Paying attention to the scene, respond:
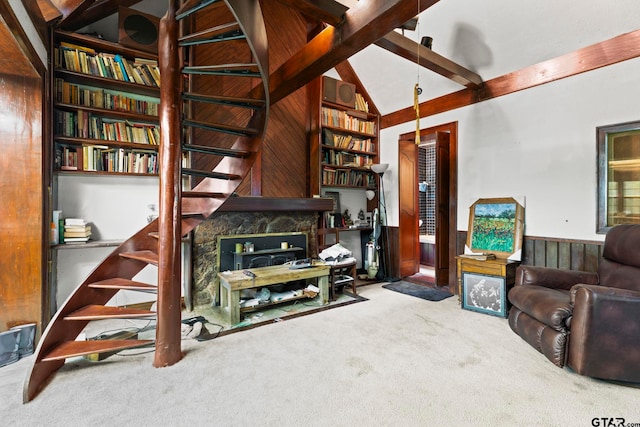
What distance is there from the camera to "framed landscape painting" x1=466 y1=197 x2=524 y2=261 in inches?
133

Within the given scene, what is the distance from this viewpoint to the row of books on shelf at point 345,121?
14.4 feet

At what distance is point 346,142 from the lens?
4613 mm

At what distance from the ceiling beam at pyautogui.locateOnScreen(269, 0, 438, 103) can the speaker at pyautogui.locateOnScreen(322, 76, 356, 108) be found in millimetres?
1276

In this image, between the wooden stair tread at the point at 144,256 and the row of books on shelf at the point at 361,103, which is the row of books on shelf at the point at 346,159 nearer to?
the row of books on shelf at the point at 361,103

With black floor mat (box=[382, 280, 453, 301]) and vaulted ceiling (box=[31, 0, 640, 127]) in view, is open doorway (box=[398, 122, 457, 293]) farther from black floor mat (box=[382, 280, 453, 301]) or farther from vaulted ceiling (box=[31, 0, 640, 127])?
vaulted ceiling (box=[31, 0, 640, 127])

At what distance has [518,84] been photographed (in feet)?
11.1

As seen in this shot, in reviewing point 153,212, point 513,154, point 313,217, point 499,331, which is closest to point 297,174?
point 313,217

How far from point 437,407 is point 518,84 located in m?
3.46

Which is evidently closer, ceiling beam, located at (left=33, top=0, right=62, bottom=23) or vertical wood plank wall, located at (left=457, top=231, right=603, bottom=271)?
ceiling beam, located at (left=33, top=0, right=62, bottom=23)

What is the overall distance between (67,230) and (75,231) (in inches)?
2.3

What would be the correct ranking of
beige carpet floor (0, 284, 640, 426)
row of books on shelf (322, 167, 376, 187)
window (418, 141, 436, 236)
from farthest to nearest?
window (418, 141, 436, 236)
row of books on shelf (322, 167, 376, 187)
beige carpet floor (0, 284, 640, 426)

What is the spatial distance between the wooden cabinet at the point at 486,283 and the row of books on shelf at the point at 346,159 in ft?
7.07

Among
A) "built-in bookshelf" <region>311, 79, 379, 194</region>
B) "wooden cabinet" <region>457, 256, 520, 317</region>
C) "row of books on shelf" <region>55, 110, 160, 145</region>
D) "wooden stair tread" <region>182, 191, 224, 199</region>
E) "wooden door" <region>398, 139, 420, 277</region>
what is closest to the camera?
"wooden stair tread" <region>182, 191, 224, 199</region>

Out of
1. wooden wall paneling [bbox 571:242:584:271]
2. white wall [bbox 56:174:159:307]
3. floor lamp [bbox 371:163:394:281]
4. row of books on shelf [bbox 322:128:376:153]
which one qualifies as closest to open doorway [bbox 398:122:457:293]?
floor lamp [bbox 371:163:394:281]
